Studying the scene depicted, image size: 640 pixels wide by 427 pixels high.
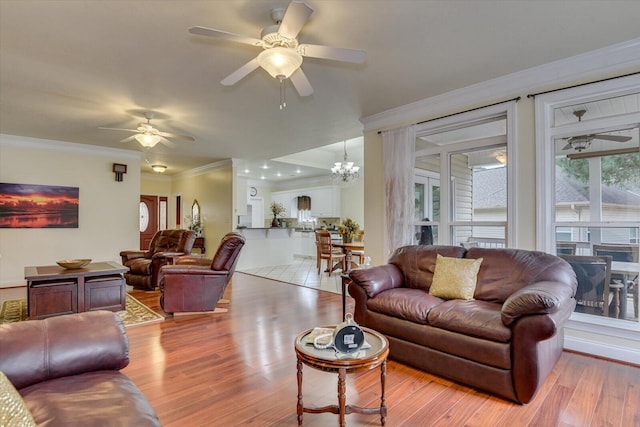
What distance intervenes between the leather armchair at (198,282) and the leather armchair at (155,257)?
4.20 feet

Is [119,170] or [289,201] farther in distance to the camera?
[289,201]

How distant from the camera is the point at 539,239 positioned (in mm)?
3221

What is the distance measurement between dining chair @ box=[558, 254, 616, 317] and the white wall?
7267mm

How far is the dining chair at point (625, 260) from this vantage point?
2836 mm

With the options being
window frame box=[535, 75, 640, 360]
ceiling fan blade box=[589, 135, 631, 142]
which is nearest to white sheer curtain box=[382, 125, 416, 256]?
window frame box=[535, 75, 640, 360]

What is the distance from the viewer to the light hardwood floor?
1955 millimetres

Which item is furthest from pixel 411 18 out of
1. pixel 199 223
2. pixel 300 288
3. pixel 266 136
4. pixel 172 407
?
pixel 199 223

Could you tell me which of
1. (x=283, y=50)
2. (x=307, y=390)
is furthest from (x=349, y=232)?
(x=283, y=50)

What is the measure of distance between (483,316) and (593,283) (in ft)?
5.23

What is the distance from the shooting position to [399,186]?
4250 millimetres

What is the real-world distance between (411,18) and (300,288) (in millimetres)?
4393

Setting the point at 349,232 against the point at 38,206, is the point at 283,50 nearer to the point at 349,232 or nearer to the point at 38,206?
the point at 349,232

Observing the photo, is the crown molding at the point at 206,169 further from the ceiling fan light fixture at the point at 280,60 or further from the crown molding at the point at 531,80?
the ceiling fan light fixture at the point at 280,60

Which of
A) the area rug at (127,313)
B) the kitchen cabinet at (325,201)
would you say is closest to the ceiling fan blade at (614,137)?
the area rug at (127,313)
